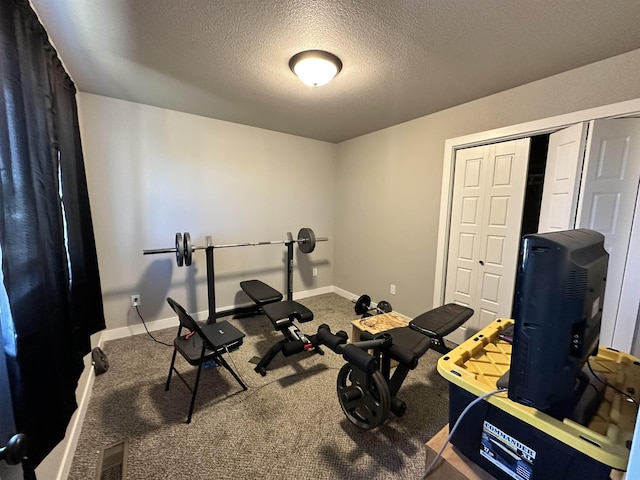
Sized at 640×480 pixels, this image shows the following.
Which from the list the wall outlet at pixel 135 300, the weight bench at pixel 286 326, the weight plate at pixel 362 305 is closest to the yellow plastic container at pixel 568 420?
the weight bench at pixel 286 326

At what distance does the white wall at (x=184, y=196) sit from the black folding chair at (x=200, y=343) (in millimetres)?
1273

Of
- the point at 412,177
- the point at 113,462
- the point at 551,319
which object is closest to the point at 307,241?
the point at 412,177

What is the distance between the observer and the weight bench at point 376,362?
4.06 ft

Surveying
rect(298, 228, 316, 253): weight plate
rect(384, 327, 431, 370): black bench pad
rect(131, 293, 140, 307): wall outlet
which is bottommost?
rect(131, 293, 140, 307): wall outlet

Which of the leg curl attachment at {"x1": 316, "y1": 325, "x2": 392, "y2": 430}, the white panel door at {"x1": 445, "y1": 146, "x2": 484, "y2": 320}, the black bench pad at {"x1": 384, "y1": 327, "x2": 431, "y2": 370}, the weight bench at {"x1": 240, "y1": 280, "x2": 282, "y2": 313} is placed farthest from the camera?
the weight bench at {"x1": 240, "y1": 280, "x2": 282, "y2": 313}

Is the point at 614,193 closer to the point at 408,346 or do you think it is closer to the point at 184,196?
the point at 408,346

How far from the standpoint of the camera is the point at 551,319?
0.63 metres

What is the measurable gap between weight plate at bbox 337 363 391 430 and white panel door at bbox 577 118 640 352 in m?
1.80

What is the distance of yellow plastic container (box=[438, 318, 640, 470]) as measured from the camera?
0.60 m

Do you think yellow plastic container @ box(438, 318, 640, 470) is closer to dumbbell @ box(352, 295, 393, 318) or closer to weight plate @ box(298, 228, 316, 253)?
dumbbell @ box(352, 295, 393, 318)

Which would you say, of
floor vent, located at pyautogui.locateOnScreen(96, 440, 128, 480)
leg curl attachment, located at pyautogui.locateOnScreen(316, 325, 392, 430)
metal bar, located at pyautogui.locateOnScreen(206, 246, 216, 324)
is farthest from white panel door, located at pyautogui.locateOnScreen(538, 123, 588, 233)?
floor vent, located at pyautogui.locateOnScreen(96, 440, 128, 480)

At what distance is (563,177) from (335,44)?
77.1 inches

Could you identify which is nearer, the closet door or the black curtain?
the black curtain

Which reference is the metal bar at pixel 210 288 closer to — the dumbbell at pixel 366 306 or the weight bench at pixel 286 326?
the weight bench at pixel 286 326
